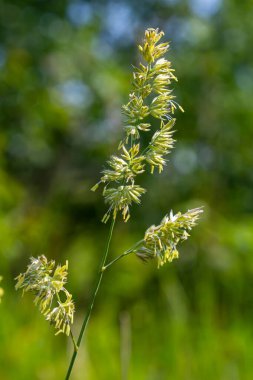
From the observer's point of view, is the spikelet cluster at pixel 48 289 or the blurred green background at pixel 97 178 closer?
the spikelet cluster at pixel 48 289

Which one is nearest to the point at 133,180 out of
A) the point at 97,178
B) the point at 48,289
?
the point at 48,289

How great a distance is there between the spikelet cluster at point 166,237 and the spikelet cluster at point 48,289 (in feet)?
0.35

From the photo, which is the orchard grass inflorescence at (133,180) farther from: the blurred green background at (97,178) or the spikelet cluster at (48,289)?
the blurred green background at (97,178)

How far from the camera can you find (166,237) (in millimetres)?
866

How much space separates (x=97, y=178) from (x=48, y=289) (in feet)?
19.3

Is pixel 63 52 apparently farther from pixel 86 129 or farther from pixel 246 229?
pixel 246 229

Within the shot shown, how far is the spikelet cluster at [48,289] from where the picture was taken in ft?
2.69

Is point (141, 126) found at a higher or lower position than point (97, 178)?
lower

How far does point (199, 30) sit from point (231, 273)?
8.41 feet

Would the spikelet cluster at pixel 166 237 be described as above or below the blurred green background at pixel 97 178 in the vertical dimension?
below

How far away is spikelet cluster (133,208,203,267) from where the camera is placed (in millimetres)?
853

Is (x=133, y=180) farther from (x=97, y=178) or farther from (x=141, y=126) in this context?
(x=97, y=178)

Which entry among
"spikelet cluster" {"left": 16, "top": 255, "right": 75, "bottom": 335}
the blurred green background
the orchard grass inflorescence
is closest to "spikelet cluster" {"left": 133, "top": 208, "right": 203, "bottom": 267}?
the orchard grass inflorescence

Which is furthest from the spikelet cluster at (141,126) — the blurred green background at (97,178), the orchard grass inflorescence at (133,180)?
the blurred green background at (97,178)
